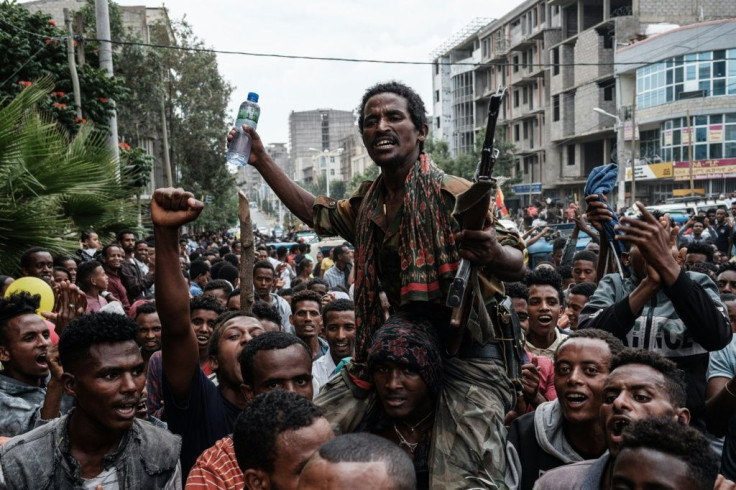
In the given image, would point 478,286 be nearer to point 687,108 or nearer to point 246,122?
point 246,122

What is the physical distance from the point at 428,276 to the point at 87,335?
1.39 metres

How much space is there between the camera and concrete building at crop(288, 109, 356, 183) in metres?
153

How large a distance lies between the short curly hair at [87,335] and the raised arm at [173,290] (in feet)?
0.55

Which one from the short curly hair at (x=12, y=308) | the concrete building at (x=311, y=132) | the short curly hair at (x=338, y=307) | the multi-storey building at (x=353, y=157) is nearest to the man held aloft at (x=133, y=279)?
the short curly hair at (x=338, y=307)

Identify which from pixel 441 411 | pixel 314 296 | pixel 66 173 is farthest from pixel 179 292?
pixel 66 173

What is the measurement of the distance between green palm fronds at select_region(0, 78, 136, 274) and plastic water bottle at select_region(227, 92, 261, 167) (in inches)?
160

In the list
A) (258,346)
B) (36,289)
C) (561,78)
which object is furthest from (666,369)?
(561,78)

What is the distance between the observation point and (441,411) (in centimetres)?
286

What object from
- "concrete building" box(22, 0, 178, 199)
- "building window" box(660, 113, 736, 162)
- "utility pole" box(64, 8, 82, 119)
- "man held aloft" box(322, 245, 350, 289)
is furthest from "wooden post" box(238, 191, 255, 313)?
"building window" box(660, 113, 736, 162)

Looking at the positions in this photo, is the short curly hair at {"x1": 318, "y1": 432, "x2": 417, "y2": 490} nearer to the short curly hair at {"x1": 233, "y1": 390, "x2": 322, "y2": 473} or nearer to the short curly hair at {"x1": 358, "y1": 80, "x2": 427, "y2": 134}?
the short curly hair at {"x1": 233, "y1": 390, "x2": 322, "y2": 473}

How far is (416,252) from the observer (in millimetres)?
2902

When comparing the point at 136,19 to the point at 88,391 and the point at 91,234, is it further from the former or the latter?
the point at 88,391

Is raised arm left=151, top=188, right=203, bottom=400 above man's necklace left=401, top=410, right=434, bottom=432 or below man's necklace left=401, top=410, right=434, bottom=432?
above

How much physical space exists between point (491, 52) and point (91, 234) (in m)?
54.6
